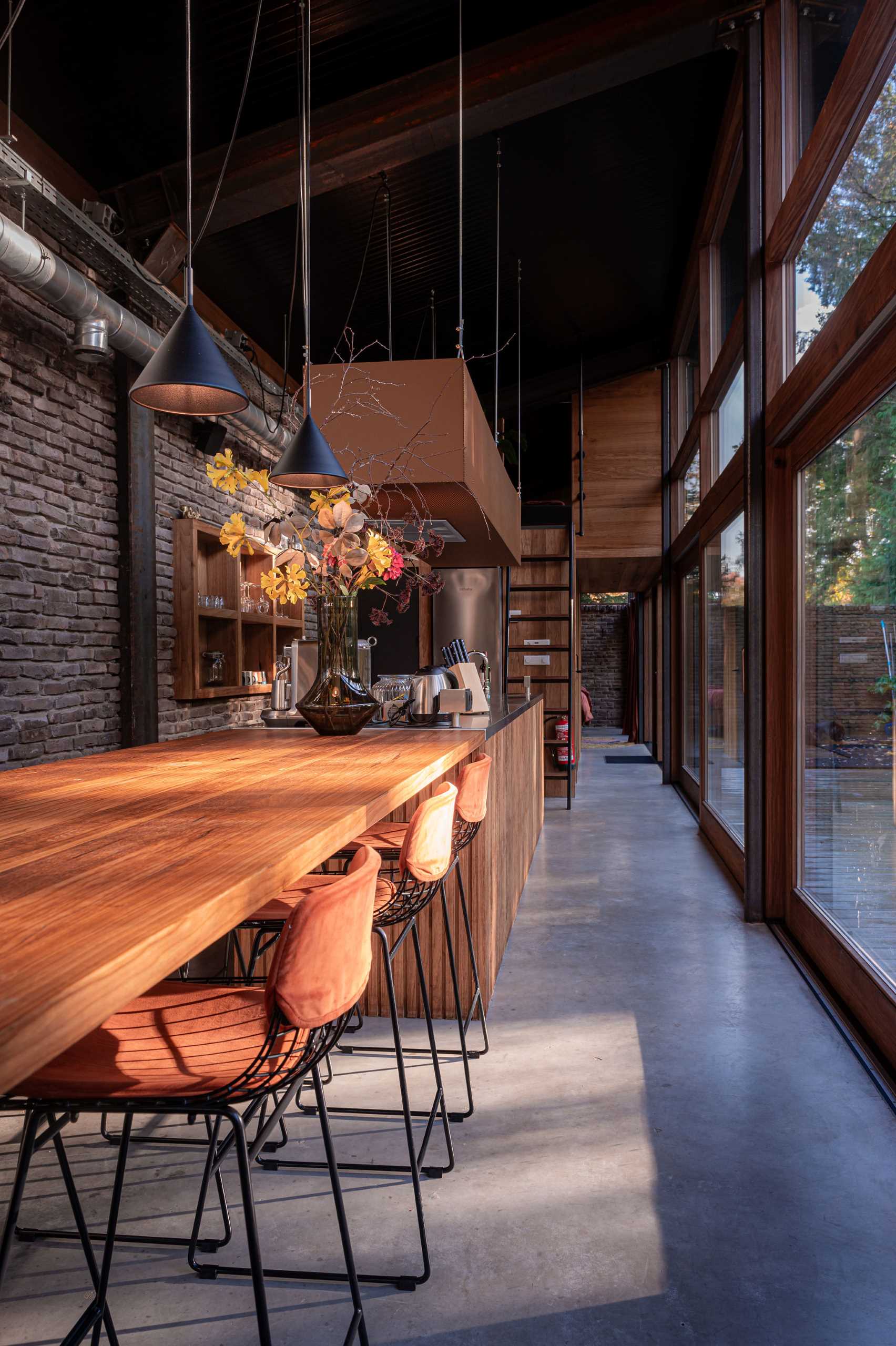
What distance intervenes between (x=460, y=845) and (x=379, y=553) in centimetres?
96

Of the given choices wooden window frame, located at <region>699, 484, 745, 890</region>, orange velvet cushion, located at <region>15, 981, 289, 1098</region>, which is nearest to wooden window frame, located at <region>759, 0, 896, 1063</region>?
wooden window frame, located at <region>699, 484, 745, 890</region>

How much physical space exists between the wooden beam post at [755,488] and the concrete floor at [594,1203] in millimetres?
993

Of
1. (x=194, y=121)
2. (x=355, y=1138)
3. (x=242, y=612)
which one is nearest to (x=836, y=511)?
(x=355, y=1138)

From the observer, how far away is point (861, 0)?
3207mm

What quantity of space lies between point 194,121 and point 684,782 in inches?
255

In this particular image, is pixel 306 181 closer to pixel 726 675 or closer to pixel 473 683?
pixel 473 683

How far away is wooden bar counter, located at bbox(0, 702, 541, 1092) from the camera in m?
0.74

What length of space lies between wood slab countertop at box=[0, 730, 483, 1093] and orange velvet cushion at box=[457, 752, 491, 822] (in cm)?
25

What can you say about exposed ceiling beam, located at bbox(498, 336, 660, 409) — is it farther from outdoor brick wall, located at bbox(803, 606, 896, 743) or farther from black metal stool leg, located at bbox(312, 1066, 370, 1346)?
black metal stool leg, located at bbox(312, 1066, 370, 1346)

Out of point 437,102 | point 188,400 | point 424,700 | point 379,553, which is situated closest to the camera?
point 188,400

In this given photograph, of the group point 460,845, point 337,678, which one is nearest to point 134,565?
point 337,678

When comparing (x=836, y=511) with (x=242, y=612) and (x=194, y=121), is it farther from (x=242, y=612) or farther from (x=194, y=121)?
(x=242, y=612)

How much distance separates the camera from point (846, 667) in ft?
10.6

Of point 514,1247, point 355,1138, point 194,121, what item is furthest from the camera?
point 194,121
